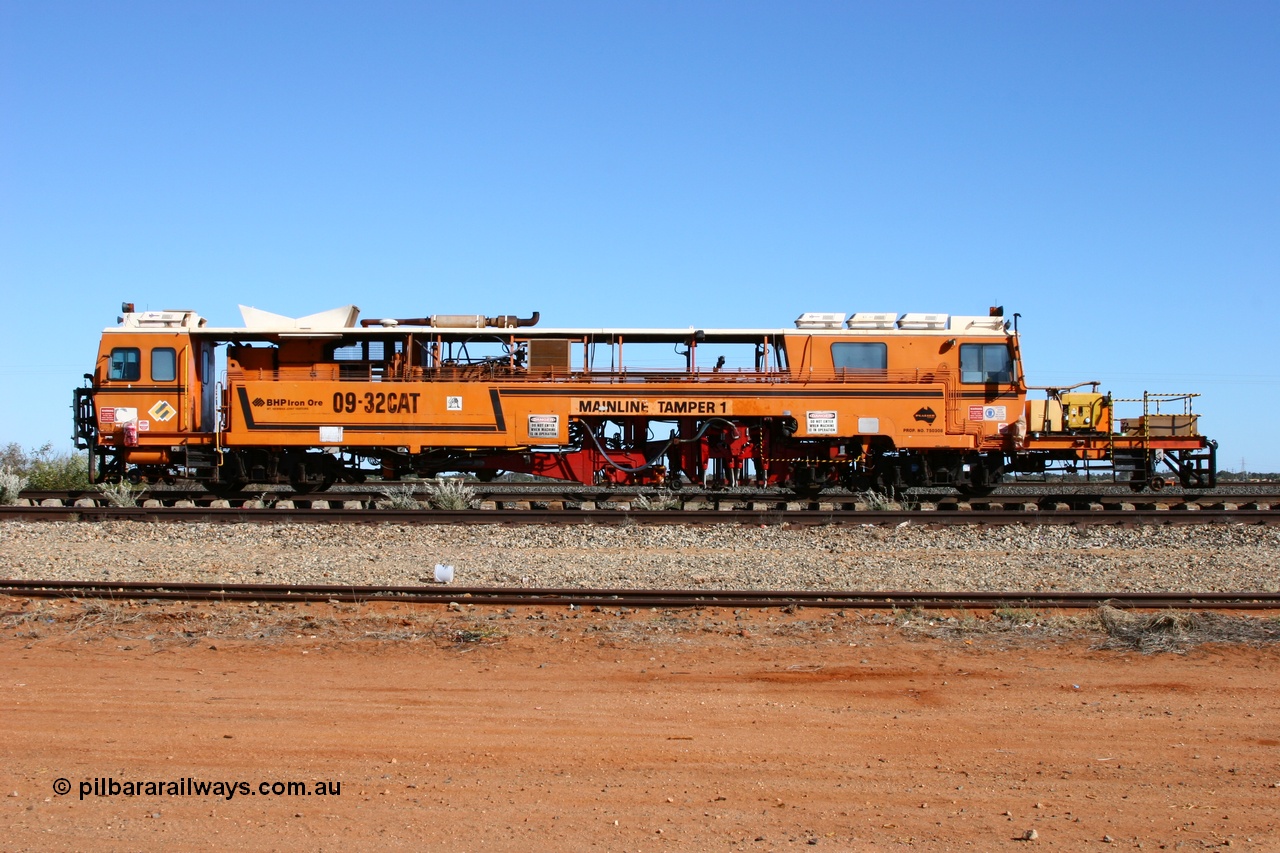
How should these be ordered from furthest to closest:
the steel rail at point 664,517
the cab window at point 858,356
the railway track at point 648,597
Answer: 1. the cab window at point 858,356
2. the steel rail at point 664,517
3. the railway track at point 648,597

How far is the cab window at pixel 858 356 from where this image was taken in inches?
751

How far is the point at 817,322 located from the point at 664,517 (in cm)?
533

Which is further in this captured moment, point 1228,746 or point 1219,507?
point 1219,507

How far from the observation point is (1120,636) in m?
8.48

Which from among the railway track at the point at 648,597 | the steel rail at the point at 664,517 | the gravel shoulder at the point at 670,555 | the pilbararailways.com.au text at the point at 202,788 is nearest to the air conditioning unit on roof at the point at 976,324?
the steel rail at the point at 664,517

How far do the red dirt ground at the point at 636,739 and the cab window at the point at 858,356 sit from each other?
10653 millimetres

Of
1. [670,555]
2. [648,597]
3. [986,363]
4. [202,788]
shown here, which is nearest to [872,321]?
[986,363]

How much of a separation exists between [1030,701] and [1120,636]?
229 centimetres

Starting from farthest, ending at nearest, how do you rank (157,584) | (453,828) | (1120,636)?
(157,584) → (1120,636) → (453,828)

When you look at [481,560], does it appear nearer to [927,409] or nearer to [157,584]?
[157,584]

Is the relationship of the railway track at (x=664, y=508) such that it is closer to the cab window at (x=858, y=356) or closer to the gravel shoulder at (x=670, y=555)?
the gravel shoulder at (x=670, y=555)

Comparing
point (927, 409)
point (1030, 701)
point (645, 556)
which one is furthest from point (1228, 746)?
point (927, 409)

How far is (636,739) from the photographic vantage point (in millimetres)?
5910

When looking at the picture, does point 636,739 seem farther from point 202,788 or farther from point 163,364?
point 163,364
